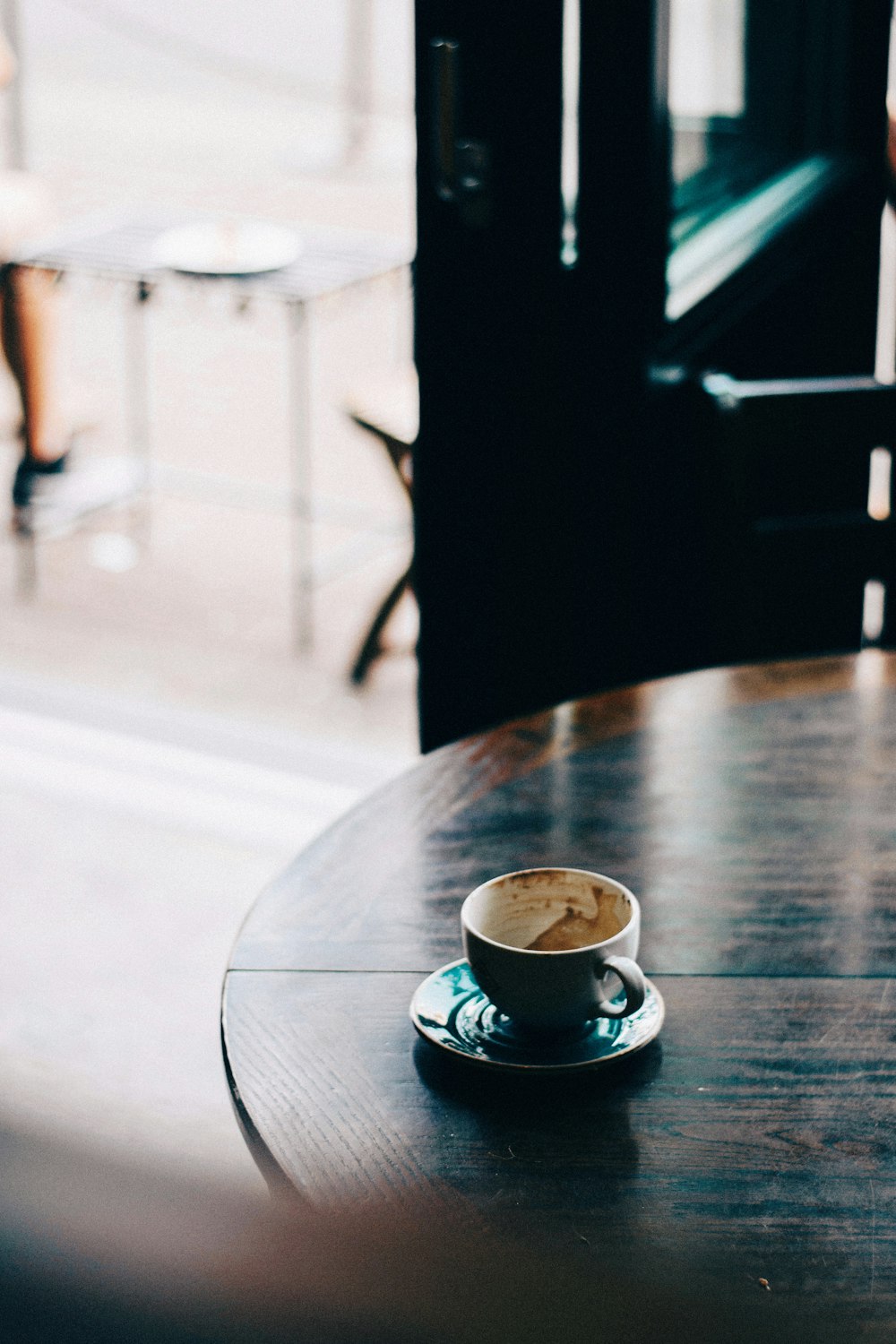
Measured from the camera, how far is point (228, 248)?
3143mm

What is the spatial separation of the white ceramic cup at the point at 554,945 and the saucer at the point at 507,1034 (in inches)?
0.5

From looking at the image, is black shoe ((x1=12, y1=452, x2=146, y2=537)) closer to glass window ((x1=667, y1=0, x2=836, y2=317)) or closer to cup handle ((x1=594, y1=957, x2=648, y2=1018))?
glass window ((x1=667, y1=0, x2=836, y2=317))

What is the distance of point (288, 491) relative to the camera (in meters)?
3.80

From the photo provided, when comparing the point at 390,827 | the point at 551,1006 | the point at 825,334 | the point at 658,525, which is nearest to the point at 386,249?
the point at 825,334

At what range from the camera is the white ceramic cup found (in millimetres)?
811

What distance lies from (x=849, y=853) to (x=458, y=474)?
1028mm

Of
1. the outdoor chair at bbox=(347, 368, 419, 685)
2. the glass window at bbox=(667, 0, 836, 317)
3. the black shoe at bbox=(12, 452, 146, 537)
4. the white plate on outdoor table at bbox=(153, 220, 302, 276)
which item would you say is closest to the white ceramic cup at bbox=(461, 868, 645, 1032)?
the glass window at bbox=(667, 0, 836, 317)

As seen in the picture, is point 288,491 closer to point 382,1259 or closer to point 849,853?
point 849,853

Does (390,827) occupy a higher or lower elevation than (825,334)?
lower

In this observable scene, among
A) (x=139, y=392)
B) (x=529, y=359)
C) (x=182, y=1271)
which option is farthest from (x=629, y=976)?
(x=139, y=392)

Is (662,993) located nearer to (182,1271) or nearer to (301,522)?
(182,1271)

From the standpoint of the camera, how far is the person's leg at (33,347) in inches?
138

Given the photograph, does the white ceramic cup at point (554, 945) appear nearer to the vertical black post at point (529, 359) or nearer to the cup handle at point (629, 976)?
the cup handle at point (629, 976)

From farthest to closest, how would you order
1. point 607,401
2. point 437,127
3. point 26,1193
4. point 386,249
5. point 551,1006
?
1. point 386,249
2. point 607,401
3. point 437,127
4. point 551,1006
5. point 26,1193
